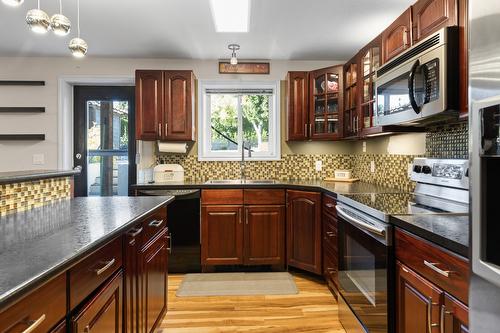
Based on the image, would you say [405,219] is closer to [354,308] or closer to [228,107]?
[354,308]

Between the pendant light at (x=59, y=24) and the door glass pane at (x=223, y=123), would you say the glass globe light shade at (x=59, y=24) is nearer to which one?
the pendant light at (x=59, y=24)

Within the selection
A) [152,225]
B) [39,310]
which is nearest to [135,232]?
[152,225]

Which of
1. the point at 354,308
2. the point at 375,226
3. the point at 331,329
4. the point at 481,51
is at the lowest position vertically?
the point at 331,329

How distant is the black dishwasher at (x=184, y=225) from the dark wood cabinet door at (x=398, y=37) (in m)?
2.04

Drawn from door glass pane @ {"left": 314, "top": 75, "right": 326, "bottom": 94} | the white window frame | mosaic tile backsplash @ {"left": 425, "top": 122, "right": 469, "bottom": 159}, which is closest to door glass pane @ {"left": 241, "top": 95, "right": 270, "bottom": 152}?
the white window frame

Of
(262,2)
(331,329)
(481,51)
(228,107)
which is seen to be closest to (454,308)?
(481,51)

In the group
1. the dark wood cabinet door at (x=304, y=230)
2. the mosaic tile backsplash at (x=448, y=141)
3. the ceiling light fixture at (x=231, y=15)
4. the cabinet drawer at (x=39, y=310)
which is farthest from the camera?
the dark wood cabinet door at (x=304, y=230)

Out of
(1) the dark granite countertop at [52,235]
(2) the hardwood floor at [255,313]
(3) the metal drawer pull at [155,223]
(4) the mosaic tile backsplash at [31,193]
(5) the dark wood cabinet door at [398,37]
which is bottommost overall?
(2) the hardwood floor at [255,313]

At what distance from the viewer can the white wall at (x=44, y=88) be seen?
3.76 metres

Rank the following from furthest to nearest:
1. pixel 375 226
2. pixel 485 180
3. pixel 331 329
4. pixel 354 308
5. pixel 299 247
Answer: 1. pixel 299 247
2. pixel 331 329
3. pixel 354 308
4. pixel 375 226
5. pixel 485 180

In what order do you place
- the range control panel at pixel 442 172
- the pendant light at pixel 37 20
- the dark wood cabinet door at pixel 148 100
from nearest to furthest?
1. the pendant light at pixel 37 20
2. the range control panel at pixel 442 172
3. the dark wood cabinet door at pixel 148 100

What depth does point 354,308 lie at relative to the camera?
1.94m

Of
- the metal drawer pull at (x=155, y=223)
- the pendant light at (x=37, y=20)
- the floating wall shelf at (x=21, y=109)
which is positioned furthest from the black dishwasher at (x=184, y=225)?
the pendant light at (x=37, y=20)

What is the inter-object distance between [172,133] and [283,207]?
4.67 feet
